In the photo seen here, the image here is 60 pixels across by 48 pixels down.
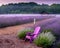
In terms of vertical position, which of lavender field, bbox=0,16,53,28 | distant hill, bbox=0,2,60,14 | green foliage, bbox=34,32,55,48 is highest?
distant hill, bbox=0,2,60,14

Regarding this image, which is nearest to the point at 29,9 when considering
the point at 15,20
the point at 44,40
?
the point at 15,20

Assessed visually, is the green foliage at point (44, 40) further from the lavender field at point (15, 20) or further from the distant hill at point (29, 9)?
the distant hill at point (29, 9)

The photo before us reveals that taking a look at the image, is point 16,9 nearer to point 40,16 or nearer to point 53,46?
point 40,16

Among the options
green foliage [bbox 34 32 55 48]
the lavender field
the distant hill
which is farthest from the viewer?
the distant hill

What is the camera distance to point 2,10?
19.4 m

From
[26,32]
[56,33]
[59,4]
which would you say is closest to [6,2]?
[59,4]

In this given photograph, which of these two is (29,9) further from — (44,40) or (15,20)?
(44,40)

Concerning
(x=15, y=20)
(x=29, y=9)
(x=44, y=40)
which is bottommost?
(x=15, y=20)

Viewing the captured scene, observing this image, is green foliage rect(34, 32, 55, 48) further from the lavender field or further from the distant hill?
the distant hill

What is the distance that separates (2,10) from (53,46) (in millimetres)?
8351

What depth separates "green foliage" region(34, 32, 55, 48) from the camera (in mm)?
11742

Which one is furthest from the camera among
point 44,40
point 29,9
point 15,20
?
point 29,9

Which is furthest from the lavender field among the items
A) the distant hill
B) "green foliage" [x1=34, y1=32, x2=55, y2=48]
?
"green foliage" [x1=34, y1=32, x2=55, y2=48]

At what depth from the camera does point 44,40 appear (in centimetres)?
1184
